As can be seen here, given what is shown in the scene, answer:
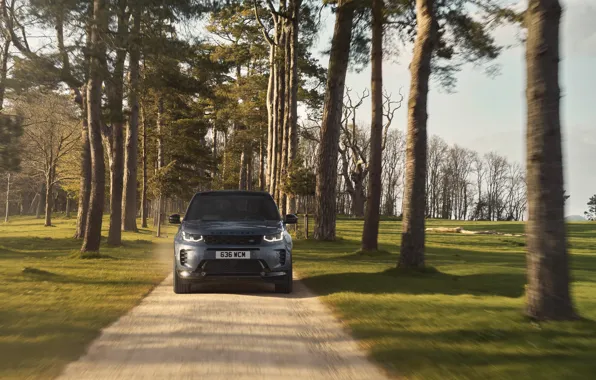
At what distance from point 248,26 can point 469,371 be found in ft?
107

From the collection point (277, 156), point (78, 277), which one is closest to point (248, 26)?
point (277, 156)

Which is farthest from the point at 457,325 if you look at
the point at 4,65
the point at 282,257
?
the point at 4,65

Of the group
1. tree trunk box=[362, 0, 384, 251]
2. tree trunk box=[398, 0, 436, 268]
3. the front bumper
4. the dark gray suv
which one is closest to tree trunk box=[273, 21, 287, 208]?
tree trunk box=[362, 0, 384, 251]

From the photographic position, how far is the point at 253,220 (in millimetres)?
9219

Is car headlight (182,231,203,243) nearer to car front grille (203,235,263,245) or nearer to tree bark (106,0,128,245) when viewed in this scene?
car front grille (203,235,263,245)

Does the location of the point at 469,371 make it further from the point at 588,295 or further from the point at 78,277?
the point at 78,277

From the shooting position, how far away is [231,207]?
9.59 meters

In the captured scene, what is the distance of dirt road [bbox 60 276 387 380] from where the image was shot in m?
4.35

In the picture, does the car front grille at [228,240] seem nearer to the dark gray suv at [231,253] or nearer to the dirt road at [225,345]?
the dark gray suv at [231,253]

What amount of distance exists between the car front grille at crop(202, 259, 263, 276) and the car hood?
0.45 metres

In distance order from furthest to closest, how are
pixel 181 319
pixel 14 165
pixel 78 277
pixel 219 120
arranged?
pixel 219 120, pixel 14 165, pixel 78 277, pixel 181 319

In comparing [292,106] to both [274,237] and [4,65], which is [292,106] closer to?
[4,65]

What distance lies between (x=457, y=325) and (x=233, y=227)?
12.6 ft

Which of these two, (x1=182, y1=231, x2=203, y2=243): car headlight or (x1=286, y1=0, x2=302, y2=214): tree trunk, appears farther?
(x1=286, y1=0, x2=302, y2=214): tree trunk
